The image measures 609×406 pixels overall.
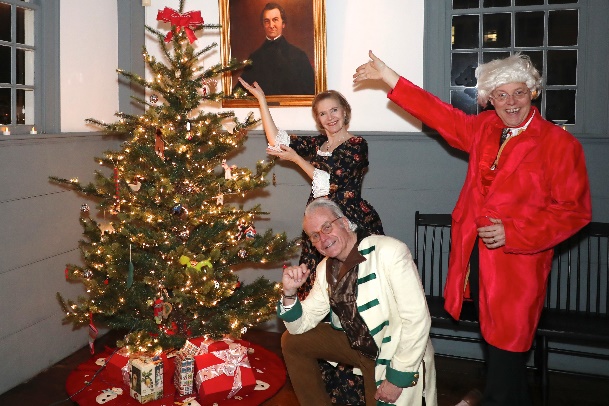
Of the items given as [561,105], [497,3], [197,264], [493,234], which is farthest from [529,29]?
[197,264]

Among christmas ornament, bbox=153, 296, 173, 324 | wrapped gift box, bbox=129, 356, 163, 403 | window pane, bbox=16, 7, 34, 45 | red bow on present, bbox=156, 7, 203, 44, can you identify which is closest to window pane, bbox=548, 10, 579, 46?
red bow on present, bbox=156, 7, 203, 44

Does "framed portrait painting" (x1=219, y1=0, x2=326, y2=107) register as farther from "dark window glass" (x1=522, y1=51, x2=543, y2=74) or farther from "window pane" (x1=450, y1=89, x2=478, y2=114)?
"dark window glass" (x1=522, y1=51, x2=543, y2=74)

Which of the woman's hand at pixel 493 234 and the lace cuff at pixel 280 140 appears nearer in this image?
the woman's hand at pixel 493 234

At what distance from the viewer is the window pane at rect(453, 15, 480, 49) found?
4148 millimetres

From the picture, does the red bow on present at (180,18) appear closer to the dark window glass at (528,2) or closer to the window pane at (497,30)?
the window pane at (497,30)

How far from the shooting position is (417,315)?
2477mm

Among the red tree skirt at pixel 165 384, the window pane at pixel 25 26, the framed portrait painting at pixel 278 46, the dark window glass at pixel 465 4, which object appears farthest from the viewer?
the framed portrait painting at pixel 278 46

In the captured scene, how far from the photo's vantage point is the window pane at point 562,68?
13.1ft

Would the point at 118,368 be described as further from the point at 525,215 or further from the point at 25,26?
the point at 525,215

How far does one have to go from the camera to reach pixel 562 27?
13.0 ft

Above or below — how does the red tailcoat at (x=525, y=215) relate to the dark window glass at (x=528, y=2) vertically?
below

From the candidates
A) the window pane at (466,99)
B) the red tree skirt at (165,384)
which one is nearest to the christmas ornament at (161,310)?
the red tree skirt at (165,384)

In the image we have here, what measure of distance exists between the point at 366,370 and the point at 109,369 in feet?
6.02

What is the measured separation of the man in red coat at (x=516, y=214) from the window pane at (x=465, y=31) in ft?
4.17
